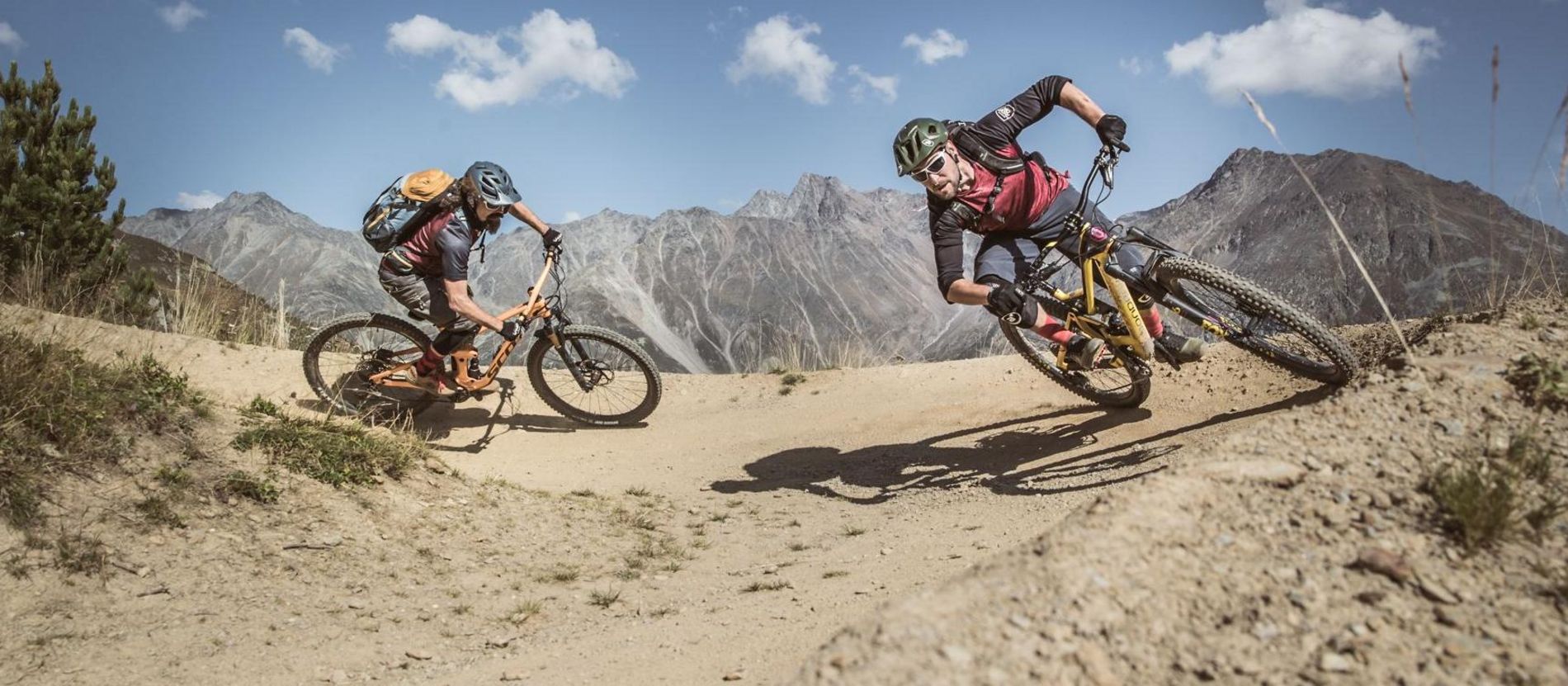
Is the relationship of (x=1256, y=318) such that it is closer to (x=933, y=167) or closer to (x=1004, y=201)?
(x=1004, y=201)

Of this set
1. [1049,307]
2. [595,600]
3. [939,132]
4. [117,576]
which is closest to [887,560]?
[595,600]

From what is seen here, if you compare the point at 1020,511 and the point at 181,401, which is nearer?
the point at 1020,511

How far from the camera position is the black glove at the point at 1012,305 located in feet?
20.5

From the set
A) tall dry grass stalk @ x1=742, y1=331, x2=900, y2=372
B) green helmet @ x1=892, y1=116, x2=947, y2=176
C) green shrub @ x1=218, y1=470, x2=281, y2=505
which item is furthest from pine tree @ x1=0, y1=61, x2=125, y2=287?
green helmet @ x1=892, y1=116, x2=947, y2=176

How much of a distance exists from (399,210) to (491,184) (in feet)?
Result: 3.06

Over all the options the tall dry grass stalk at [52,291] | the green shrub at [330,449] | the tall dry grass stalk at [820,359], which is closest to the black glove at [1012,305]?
the green shrub at [330,449]

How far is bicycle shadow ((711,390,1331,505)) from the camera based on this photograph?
6.67 metres

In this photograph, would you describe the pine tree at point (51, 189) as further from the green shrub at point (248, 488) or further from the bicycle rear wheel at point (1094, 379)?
the bicycle rear wheel at point (1094, 379)

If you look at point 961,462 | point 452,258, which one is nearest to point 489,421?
point 452,258

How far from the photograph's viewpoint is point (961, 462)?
7.85 meters

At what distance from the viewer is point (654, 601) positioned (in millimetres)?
5141

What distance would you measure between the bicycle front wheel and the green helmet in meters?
4.33

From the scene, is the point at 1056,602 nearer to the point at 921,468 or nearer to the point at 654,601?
the point at 654,601

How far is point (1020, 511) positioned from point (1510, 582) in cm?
331
